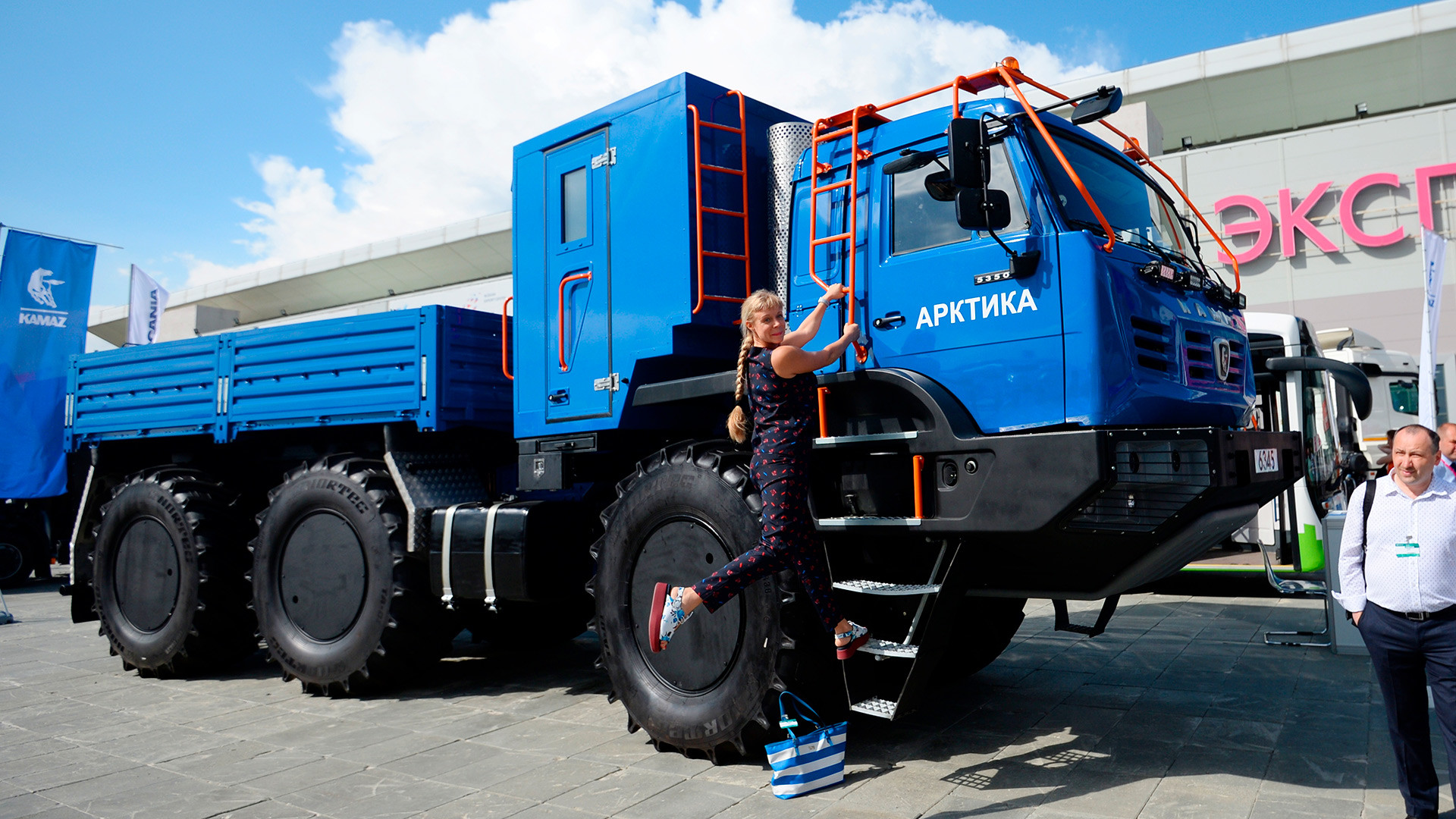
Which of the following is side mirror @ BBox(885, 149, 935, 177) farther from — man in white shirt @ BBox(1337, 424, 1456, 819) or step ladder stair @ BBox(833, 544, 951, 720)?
man in white shirt @ BBox(1337, 424, 1456, 819)

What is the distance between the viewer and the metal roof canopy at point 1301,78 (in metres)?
18.6

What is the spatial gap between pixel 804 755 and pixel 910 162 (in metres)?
2.71

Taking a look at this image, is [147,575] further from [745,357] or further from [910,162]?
[910,162]

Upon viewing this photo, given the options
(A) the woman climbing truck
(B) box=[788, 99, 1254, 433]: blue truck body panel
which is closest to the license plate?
(B) box=[788, 99, 1254, 433]: blue truck body panel

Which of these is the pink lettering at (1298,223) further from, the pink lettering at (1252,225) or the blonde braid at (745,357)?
the blonde braid at (745,357)

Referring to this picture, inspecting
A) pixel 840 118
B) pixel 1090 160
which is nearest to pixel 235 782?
pixel 840 118

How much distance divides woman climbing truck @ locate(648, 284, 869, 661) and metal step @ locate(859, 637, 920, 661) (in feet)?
0.18

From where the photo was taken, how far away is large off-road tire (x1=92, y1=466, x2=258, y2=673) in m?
7.05

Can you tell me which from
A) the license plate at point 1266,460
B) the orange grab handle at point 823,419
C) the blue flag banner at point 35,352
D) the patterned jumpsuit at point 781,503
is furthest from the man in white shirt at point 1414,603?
the blue flag banner at point 35,352

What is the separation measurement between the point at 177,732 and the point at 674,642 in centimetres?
327

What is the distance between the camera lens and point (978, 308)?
13.4 ft

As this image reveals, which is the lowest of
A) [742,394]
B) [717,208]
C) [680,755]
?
[680,755]

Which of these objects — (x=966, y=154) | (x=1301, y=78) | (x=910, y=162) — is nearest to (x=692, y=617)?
(x=910, y=162)

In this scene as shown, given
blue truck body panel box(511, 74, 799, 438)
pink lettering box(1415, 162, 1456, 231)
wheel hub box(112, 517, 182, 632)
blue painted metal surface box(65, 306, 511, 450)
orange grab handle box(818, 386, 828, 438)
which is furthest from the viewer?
pink lettering box(1415, 162, 1456, 231)
